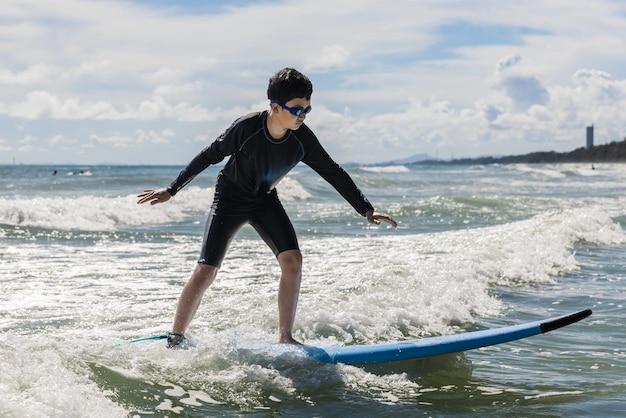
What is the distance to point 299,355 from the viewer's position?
5156 mm

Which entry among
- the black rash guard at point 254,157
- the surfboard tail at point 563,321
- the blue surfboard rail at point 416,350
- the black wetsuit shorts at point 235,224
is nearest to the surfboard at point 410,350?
the blue surfboard rail at point 416,350

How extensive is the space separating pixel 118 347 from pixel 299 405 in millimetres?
1448

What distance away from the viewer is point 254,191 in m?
5.29

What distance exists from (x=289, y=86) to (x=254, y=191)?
0.80 m

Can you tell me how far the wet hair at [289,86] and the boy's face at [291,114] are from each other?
0.09ft

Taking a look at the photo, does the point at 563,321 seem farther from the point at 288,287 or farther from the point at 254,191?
the point at 254,191

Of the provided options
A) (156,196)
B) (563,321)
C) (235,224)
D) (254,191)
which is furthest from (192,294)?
(563,321)

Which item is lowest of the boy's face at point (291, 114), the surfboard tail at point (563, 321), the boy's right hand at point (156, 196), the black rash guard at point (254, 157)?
the surfboard tail at point (563, 321)

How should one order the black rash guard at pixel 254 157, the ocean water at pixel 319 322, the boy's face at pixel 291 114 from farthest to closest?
the black rash guard at pixel 254 157, the boy's face at pixel 291 114, the ocean water at pixel 319 322

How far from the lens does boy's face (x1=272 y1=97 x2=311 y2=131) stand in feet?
16.2

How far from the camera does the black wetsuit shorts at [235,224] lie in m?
5.33

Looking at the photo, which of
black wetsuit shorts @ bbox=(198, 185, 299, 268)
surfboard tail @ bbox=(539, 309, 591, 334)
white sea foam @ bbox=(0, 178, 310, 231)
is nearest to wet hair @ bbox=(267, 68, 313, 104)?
black wetsuit shorts @ bbox=(198, 185, 299, 268)

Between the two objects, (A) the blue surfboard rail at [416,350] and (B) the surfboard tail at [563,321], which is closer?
(B) the surfboard tail at [563,321]

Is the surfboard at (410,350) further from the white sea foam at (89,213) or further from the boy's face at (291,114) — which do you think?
the white sea foam at (89,213)
